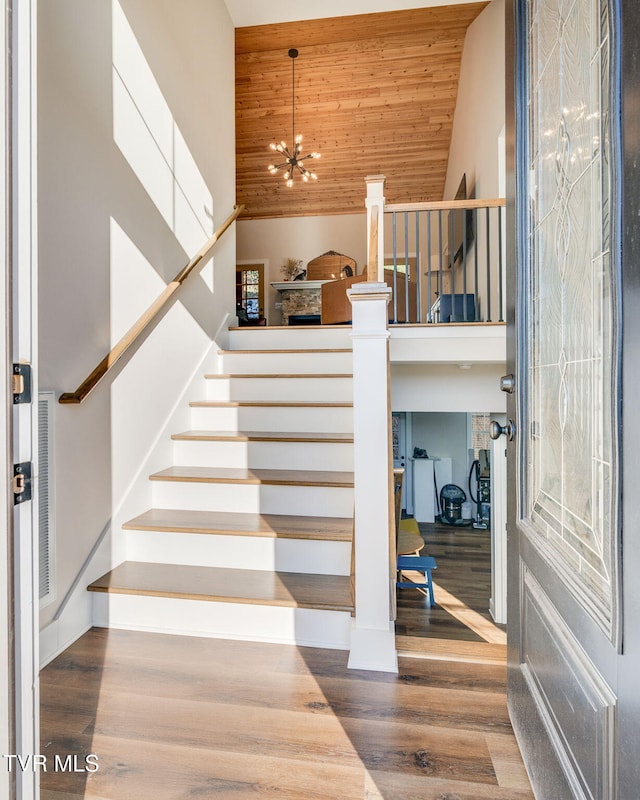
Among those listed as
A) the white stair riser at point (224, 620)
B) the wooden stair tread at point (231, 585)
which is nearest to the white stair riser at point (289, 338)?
the wooden stair tread at point (231, 585)

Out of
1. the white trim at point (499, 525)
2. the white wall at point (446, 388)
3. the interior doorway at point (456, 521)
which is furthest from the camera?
the interior doorway at point (456, 521)

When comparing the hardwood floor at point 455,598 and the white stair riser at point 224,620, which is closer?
the white stair riser at point 224,620

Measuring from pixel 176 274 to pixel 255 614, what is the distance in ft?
7.21

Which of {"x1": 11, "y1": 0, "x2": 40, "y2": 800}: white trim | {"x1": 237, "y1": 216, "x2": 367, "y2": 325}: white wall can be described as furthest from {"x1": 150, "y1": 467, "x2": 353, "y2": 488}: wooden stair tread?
{"x1": 237, "y1": 216, "x2": 367, "y2": 325}: white wall

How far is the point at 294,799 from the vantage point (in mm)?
1304

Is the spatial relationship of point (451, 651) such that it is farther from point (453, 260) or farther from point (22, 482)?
point (453, 260)

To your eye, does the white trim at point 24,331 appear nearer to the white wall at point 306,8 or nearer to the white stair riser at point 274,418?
the white stair riser at point 274,418

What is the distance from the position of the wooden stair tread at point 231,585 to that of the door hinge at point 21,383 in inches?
55.8

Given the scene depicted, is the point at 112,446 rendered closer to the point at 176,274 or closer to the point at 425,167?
the point at 176,274

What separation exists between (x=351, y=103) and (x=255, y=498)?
237 inches

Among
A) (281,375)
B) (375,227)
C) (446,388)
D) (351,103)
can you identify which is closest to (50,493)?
(281,375)

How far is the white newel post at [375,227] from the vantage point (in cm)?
346

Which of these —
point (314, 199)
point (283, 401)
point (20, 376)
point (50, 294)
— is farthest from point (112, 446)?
point (314, 199)

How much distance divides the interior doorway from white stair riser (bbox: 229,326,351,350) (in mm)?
1647
